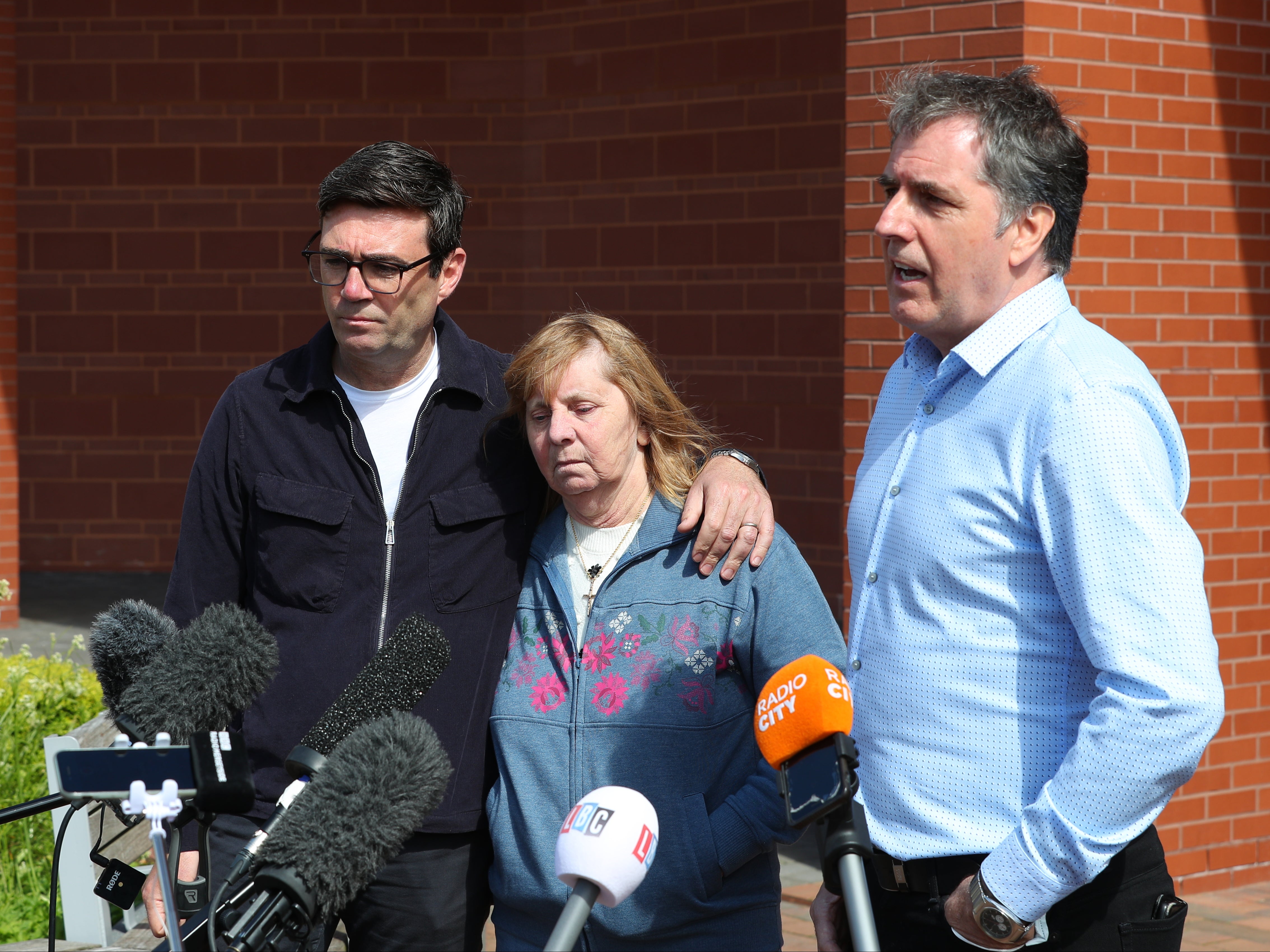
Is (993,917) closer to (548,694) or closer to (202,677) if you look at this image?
(548,694)

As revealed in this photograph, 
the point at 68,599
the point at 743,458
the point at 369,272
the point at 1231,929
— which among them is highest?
the point at 369,272

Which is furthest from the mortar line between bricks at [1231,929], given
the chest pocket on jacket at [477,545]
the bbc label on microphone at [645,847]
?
the bbc label on microphone at [645,847]

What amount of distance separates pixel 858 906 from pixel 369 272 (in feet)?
6.09

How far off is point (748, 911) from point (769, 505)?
0.79 metres

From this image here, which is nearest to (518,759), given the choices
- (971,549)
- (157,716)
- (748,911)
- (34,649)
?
(748,911)

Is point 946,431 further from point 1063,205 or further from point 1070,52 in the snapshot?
point 1070,52

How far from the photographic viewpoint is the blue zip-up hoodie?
8.63 ft

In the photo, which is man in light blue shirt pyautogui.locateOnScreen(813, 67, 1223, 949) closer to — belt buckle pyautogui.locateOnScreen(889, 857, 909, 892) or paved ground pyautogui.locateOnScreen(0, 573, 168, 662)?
belt buckle pyautogui.locateOnScreen(889, 857, 909, 892)

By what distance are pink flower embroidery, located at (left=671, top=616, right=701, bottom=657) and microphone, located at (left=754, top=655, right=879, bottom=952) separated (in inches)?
32.3

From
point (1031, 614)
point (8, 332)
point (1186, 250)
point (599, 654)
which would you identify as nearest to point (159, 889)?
point (599, 654)

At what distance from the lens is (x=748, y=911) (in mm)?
2738

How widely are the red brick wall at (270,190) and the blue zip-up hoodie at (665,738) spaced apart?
6.65m

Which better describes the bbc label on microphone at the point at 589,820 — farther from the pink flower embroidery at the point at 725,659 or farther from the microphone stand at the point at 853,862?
the pink flower embroidery at the point at 725,659

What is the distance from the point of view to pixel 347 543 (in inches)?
116
